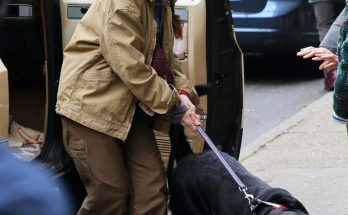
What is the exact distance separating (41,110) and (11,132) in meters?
0.28

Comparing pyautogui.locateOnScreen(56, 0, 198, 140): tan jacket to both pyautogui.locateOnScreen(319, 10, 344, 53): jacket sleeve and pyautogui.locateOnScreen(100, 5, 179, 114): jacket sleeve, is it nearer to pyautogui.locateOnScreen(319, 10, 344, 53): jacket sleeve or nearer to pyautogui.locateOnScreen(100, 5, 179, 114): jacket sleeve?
pyautogui.locateOnScreen(100, 5, 179, 114): jacket sleeve

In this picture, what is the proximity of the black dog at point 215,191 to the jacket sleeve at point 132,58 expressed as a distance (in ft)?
1.03

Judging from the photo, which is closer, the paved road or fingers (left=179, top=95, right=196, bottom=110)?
fingers (left=179, top=95, right=196, bottom=110)

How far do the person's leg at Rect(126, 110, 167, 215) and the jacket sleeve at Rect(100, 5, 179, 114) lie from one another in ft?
0.83

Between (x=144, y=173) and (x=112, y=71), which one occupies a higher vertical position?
(x=112, y=71)

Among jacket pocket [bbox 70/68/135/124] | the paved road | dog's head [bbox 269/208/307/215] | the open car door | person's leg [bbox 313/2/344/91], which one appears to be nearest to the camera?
dog's head [bbox 269/208/307/215]

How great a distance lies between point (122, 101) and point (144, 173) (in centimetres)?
38

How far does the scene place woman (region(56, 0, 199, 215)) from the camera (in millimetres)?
3596

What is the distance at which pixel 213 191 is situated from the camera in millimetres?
3590

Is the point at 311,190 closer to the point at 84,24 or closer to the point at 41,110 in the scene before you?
the point at 41,110

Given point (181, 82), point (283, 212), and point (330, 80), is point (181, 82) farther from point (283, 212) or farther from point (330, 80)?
point (330, 80)

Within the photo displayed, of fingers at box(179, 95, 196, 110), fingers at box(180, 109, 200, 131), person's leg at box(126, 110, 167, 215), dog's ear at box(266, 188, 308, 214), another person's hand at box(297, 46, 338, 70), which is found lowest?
person's leg at box(126, 110, 167, 215)

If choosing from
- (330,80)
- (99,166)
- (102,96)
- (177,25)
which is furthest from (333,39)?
(330,80)

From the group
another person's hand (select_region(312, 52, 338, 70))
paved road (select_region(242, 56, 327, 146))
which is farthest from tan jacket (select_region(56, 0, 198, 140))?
paved road (select_region(242, 56, 327, 146))
